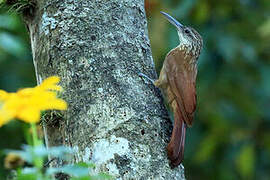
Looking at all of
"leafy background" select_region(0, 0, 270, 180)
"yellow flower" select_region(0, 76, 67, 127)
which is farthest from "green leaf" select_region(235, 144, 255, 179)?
"yellow flower" select_region(0, 76, 67, 127)

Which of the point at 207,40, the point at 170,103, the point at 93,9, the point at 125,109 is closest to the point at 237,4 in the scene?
the point at 207,40

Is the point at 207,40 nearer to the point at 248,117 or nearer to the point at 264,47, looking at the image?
the point at 264,47

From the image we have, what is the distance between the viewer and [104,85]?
9.21ft

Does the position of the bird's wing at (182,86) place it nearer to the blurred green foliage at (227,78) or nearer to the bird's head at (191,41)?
the bird's head at (191,41)

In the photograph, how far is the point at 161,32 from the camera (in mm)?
5676

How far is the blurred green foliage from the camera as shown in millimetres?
5715

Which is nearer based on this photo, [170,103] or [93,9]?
[93,9]

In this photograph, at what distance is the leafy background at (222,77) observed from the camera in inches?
224

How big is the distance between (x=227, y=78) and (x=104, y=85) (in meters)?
3.75

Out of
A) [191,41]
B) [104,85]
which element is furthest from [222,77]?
[104,85]

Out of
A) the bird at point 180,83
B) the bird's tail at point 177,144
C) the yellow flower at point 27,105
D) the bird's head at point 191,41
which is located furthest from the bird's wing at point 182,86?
the yellow flower at point 27,105

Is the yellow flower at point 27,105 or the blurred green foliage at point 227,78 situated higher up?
the yellow flower at point 27,105

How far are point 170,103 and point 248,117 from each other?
8.32 ft

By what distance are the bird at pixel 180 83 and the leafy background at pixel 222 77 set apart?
40cm
